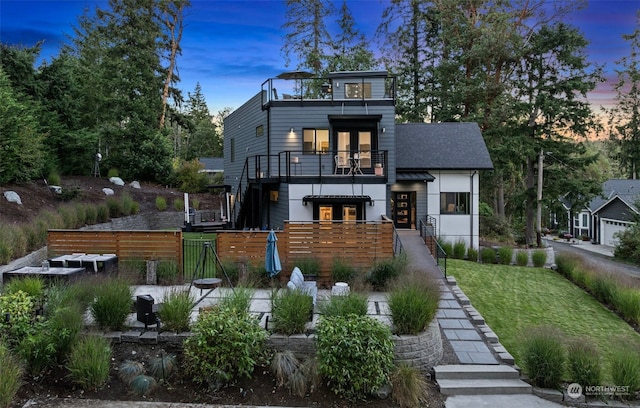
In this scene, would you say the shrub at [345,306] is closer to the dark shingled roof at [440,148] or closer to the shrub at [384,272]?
the shrub at [384,272]

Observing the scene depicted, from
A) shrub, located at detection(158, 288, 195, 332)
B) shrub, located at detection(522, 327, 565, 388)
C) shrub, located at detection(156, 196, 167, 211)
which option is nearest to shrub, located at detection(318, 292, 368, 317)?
shrub, located at detection(158, 288, 195, 332)

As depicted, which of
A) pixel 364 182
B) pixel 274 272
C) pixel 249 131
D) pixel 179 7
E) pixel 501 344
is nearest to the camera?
pixel 501 344

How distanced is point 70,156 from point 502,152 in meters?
24.6

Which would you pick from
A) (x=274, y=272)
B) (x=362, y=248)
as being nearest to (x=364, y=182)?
(x=362, y=248)

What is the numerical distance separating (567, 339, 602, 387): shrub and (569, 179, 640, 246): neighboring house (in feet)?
100

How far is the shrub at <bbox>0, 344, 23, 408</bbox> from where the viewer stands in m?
4.93

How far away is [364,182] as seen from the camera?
1484 centimetres

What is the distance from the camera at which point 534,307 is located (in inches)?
408

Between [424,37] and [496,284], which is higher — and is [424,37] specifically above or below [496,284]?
above

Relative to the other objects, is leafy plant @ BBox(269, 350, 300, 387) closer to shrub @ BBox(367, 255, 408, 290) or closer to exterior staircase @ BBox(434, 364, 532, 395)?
exterior staircase @ BBox(434, 364, 532, 395)

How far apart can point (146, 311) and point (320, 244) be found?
4644 mm

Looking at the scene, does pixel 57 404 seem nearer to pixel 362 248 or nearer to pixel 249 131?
pixel 362 248

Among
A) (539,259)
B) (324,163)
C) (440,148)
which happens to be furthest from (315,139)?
(539,259)

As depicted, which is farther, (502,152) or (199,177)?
(199,177)
